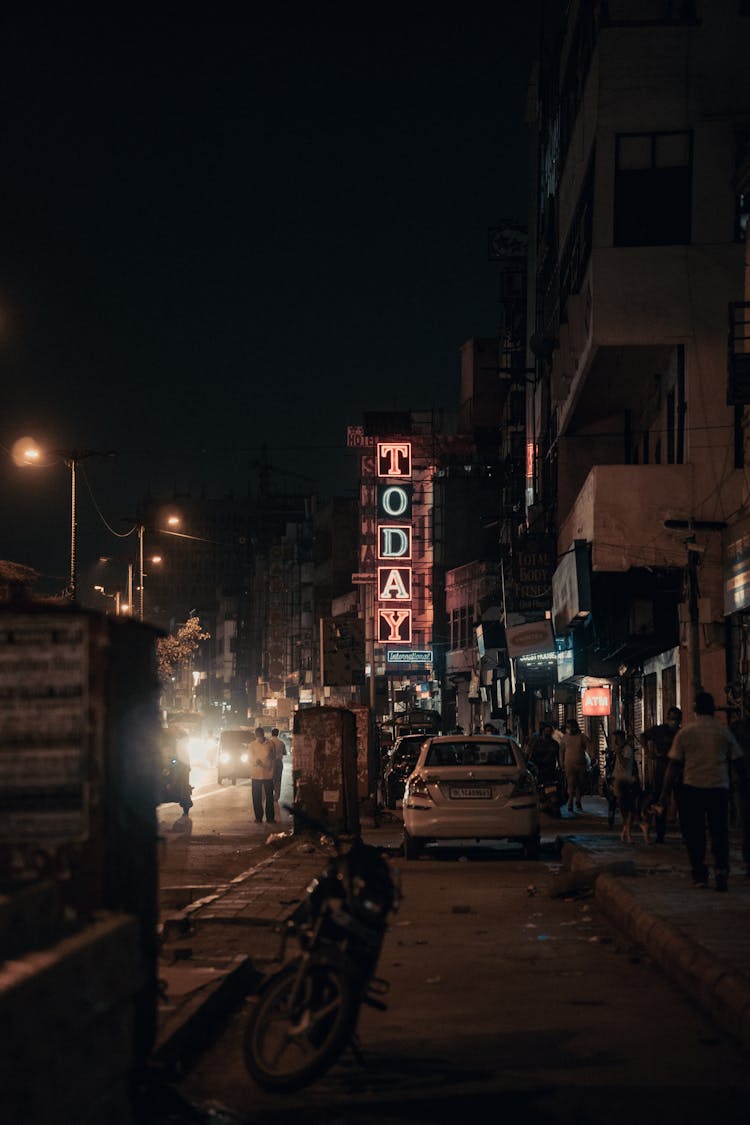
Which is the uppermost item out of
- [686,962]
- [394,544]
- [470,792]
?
[394,544]

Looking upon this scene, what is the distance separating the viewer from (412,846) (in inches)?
874

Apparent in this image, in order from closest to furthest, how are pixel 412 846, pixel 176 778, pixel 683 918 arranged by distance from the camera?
pixel 683 918 → pixel 412 846 → pixel 176 778

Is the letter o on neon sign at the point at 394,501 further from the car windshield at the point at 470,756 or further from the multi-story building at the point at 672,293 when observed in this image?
the car windshield at the point at 470,756

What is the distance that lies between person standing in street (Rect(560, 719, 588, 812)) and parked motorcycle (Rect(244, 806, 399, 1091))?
78.9ft

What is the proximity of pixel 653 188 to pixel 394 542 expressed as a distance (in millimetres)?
39737

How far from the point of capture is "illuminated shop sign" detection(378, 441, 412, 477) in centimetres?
7106

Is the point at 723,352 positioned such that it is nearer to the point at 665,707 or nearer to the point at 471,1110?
the point at 665,707

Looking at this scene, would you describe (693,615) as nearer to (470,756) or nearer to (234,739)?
(470,756)

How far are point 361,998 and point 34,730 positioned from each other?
8.16ft

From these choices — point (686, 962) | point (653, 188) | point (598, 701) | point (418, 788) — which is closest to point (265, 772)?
point (418, 788)

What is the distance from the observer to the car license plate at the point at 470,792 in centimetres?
2167

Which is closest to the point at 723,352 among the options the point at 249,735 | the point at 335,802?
the point at 335,802

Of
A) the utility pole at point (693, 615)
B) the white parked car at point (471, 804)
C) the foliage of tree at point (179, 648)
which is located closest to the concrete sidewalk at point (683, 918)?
the white parked car at point (471, 804)

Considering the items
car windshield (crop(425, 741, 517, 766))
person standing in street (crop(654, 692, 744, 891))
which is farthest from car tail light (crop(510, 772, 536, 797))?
person standing in street (crop(654, 692, 744, 891))
